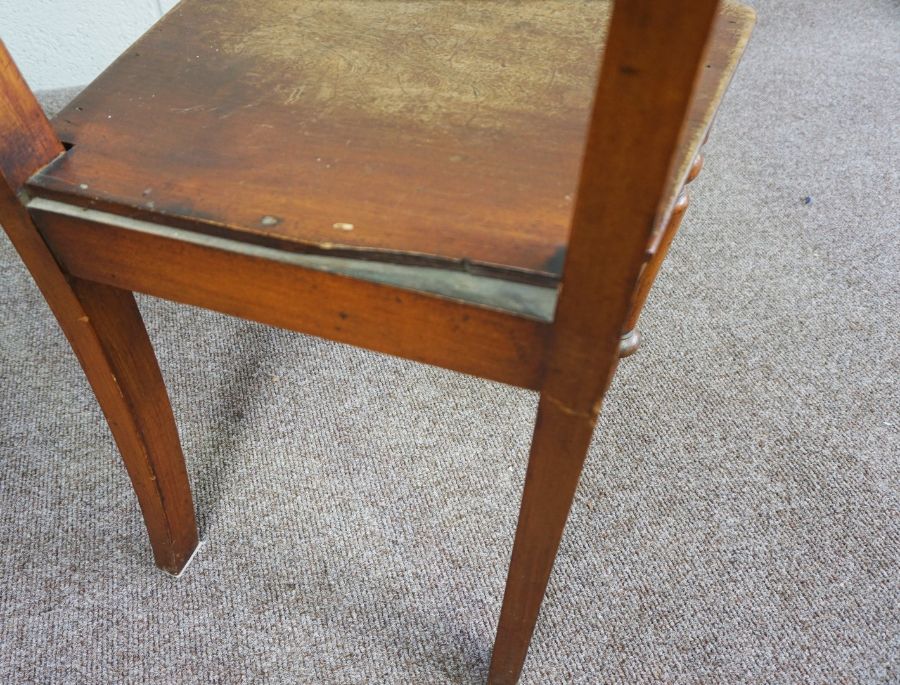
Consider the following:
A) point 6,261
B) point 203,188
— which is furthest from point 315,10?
point 6,261

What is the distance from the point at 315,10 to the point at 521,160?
311 mm

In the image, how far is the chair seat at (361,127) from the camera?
0.49m

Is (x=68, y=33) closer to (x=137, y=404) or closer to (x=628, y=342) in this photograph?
(x=137, y=404)

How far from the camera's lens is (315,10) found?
716mm

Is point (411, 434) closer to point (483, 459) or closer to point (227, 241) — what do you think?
point (483, 459)

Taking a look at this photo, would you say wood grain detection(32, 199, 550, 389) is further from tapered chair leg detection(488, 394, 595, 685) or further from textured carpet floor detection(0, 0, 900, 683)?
textured carpet floor detection(0, 0, 900, 683)

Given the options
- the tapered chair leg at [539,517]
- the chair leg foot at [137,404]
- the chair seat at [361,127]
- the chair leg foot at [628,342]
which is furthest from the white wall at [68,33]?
the tapered chair leg at [539,517]

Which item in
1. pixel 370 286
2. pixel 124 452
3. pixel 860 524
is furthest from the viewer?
pixel 860 524

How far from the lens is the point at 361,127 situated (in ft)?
1.87

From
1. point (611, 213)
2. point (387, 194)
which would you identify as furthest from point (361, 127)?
point (611, 213)

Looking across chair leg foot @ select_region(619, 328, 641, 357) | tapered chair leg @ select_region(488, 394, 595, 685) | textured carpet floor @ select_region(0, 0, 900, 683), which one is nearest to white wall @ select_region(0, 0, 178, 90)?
textured carpet floor @ select_region(0, 0, 900, 683)

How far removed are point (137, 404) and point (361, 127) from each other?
32cm

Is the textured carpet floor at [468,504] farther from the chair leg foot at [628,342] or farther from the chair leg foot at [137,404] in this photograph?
the chair leg foot at [628,342]

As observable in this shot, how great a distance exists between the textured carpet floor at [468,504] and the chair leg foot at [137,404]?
2.9 inches
